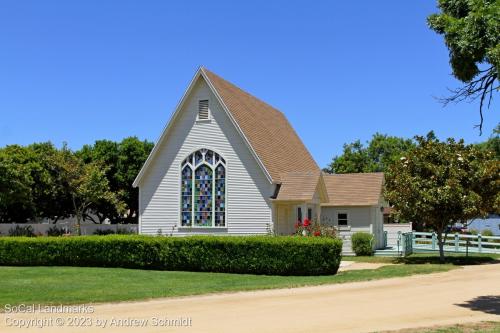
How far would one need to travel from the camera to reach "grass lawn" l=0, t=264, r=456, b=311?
50.8 feet

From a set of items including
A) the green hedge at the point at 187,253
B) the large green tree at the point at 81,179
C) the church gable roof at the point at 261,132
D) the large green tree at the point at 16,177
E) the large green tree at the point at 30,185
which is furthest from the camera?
the large green tree at the point at 81,179

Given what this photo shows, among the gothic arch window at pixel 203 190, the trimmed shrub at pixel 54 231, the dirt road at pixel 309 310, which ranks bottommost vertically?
the dirt road at pixel 309 310

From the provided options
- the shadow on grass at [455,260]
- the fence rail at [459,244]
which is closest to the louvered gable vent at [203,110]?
the shadow on grass at [455,260]

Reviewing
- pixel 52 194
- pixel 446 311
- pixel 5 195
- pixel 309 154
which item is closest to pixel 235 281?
pixel 446 311

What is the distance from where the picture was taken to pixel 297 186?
26828 mm

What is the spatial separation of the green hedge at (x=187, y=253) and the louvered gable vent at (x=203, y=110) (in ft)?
24.2

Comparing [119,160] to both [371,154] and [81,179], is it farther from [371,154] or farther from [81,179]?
[371,154]

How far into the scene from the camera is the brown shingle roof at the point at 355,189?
33719 millimetres

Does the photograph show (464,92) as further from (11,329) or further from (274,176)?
(274,176)

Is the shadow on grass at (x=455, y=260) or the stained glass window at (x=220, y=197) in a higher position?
the stained glass window at (x=220, y=197)

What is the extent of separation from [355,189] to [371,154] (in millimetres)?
36242

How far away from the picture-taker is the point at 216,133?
28094 mm

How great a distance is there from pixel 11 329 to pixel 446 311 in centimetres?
953

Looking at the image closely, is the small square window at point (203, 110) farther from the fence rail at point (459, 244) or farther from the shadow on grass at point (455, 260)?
the fence rail at point (459, 244)
